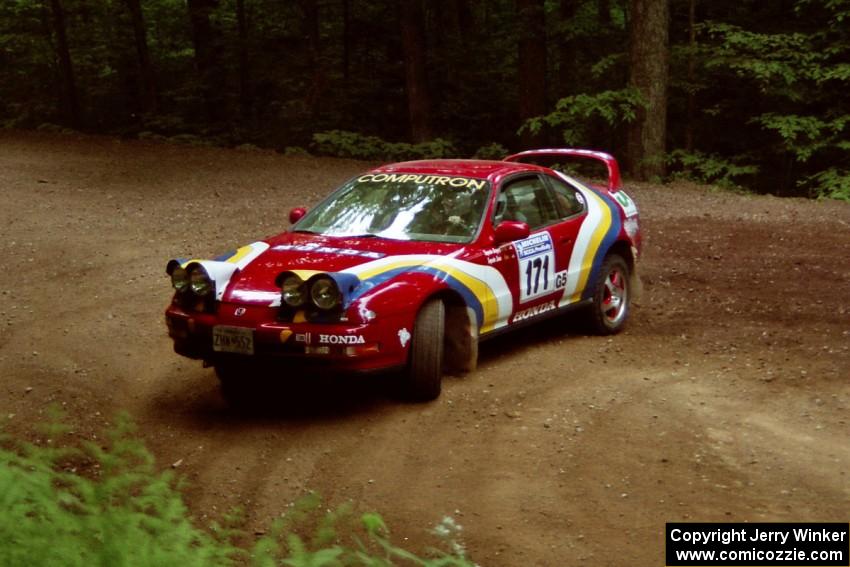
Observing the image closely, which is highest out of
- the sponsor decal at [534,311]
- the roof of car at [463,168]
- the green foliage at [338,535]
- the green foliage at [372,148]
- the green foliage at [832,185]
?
the roof of car at [463,168]

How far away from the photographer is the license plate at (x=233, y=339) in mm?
7160

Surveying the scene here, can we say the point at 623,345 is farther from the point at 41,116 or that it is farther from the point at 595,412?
the point at 41,116

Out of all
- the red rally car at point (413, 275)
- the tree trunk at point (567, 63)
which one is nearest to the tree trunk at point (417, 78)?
the tree trunk at point (567, 63)

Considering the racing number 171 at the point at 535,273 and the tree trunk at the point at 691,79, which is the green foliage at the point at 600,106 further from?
the racing number 171 at the point at 535,273

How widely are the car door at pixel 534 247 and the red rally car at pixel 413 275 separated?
1cm

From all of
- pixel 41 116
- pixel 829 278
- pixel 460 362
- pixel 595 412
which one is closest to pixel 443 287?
pixel 460 362

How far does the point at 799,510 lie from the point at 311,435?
3115 mm

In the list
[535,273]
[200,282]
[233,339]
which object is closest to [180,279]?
[200,282]

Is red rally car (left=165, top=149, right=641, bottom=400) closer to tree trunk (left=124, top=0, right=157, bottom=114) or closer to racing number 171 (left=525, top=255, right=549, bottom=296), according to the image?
racing number 171 (left=525, top=255, right=549, bottom=296)

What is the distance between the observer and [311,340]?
7047mm

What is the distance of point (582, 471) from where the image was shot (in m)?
6.50

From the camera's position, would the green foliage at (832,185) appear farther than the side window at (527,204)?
Yes

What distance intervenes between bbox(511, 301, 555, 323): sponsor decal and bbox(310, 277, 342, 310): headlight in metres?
1.95

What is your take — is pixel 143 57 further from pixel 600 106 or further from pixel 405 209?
pixel 405 209
